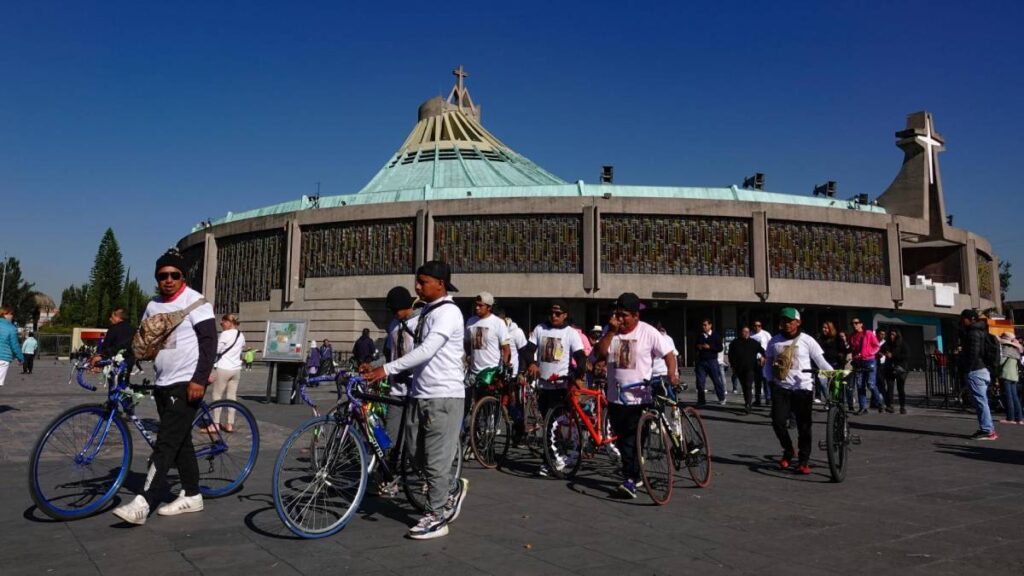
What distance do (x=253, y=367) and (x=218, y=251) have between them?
779 centimetres

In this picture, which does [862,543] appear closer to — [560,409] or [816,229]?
[560,409]

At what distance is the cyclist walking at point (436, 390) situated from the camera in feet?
14.8

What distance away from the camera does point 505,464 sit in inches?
300

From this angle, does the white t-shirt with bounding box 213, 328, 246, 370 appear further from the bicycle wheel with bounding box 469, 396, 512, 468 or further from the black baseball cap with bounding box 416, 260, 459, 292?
the black baseball cap with bounding box 416, 260, 459, 292

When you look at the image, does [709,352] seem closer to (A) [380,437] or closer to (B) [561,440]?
(B) [561,440]

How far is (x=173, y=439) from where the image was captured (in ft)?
15.9

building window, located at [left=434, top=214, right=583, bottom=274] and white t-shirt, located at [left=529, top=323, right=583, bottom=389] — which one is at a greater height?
building window, located at [left=434, top=214, right=583, bottom=274]

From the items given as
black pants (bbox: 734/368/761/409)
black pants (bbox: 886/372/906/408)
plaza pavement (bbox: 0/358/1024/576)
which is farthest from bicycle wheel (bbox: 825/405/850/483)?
black pants (bbox: 886/372/906/408)

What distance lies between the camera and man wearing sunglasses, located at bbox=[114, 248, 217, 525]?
15.9ft

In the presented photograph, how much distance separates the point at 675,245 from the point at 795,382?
81.8 feet

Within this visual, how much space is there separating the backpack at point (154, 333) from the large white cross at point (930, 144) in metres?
42.1

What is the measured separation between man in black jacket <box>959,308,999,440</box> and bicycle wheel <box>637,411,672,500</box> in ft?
22.0

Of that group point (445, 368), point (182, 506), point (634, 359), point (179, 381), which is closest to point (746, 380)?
point (634, 359)

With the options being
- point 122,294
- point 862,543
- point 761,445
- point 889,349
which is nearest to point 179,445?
point 862,543
